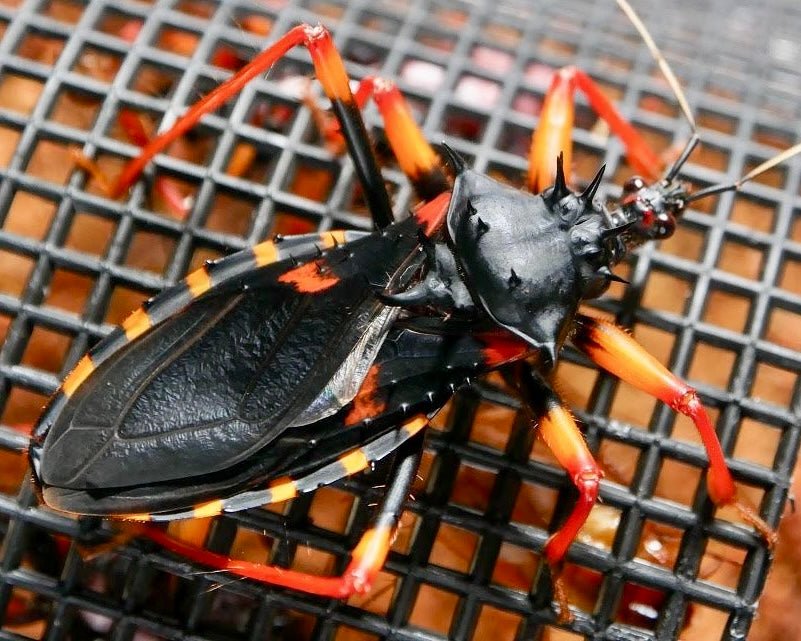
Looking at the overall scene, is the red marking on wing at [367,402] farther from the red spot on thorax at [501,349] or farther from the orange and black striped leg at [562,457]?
the orange and black striped leg at [562,457]

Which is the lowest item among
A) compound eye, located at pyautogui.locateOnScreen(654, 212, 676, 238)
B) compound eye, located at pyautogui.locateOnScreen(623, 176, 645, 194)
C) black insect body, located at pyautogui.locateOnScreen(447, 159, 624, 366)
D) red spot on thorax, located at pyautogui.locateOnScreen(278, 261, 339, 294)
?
red spot on thorax, located at pyautogui.locateOnScreen(278, 261, 339, 294)

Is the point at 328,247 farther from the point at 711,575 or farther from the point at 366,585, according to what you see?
the point at 711,575

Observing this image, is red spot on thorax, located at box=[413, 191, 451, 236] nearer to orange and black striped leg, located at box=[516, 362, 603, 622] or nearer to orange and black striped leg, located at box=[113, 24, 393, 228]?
orange and black striped leg, located at box=[113, 24, 393, 228]

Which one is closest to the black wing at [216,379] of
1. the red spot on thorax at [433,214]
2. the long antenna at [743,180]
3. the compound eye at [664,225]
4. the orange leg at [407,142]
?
the red spot on thorax at [433,214]

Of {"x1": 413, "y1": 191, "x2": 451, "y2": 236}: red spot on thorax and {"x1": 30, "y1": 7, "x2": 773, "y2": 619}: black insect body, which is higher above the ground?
{"x1": 413, "y1": 191, "x2": 451, "y2": 236}: red spot on thorax

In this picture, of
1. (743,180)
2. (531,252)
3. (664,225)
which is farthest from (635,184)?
(531,252)

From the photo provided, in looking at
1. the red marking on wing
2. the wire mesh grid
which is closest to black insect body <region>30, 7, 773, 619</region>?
the red marking on wing

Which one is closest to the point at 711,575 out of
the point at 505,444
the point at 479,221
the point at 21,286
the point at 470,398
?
the point at 505,444
